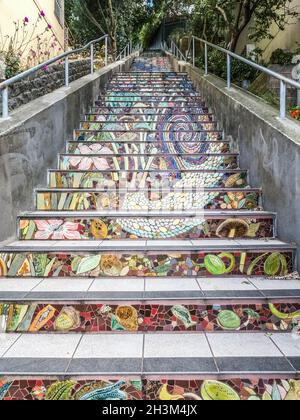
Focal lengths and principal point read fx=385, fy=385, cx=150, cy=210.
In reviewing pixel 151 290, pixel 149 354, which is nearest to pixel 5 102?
pixel 151 290

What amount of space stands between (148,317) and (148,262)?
1.83ft

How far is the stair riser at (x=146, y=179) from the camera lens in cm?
407

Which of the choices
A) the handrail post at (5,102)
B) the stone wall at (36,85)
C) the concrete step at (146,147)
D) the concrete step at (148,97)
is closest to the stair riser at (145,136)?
the concrete step at (146,147)

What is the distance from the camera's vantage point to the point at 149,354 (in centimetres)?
216

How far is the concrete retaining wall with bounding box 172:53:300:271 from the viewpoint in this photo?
10.0 ft

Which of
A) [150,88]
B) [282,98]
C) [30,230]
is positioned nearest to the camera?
[30,230]

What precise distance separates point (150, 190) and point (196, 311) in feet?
5.32

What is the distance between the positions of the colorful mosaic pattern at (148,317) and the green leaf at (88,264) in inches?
19.4

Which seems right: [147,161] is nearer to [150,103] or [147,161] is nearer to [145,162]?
[145,162]

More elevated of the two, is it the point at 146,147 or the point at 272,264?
the point at 146,147

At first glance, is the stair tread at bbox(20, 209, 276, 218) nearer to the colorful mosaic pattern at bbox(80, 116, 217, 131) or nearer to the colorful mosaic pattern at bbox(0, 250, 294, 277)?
the colorful mosaic pattern at bbox(0, 250, 294, 277)

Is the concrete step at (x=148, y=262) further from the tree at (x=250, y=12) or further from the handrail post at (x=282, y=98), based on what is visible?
the tree at (x=250, y=12)

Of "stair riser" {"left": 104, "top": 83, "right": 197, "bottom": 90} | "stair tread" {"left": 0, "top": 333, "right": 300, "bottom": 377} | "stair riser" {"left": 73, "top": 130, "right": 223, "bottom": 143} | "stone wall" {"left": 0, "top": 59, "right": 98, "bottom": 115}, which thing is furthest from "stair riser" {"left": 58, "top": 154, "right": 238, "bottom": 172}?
"stair riser" {"left": 104, "top": 83, "right": 197, "bottom": 90}

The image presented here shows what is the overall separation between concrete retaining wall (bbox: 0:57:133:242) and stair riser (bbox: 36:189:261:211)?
0.24 metres
